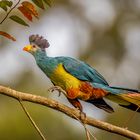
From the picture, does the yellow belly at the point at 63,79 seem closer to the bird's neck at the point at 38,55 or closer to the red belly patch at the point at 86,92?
the red belly patch at the point at 86,92

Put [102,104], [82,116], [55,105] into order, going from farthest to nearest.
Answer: [102,104], [82,116], [55,105]

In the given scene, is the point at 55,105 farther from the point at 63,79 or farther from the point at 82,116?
the point at 63,79

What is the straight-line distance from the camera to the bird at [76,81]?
498 cm

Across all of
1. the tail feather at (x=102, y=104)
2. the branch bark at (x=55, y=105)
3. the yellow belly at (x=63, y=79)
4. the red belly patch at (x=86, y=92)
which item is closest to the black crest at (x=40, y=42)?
the yellow belly at (x=63, y=79)

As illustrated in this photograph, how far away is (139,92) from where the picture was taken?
482 centimetres

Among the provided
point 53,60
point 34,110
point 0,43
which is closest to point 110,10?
point 0,43

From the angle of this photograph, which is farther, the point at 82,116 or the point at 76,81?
the point at 76,81

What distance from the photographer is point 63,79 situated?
5.06 meters

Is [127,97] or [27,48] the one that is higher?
[127,97]

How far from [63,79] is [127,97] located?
469mm

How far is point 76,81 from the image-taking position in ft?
16.8

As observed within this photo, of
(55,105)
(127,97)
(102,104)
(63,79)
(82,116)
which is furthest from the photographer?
(102,104)

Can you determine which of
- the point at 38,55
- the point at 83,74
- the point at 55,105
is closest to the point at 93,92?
the point at 83,74

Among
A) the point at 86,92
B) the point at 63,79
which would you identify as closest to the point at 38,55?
the point at 63,79
